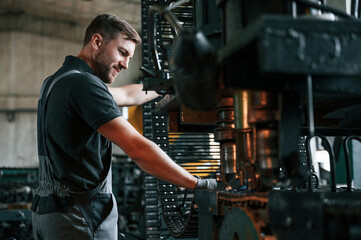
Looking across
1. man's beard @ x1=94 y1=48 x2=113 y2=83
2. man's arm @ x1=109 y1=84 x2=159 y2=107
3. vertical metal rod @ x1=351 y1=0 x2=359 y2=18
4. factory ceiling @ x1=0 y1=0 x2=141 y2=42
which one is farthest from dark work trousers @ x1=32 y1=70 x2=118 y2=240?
factory ceiling @ x1=0 y1=0 x2=141 y2=42

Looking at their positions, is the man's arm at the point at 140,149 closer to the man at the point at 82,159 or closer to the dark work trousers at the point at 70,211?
the man at the point at 82,159

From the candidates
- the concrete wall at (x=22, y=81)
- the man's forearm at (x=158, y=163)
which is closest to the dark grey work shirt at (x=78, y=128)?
the man's forearm at (x=158, y=163)

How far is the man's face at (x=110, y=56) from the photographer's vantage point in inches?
88.6

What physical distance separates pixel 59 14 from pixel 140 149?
32.6ft

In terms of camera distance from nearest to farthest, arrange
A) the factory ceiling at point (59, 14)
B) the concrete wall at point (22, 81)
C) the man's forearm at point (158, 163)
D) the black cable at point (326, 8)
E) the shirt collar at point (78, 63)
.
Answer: the black cable at point (326, 8)
the man's forearm at point (158, 163)
the shirt collar at point (78, 63)
the factory ceiling at point (59, 14)
the concrete wall at point (22, 81)

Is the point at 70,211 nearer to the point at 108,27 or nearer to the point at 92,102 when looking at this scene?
the point at 92,102

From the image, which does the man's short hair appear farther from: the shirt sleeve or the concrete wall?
the concrete wall

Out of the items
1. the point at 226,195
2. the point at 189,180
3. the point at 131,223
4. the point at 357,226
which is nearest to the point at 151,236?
the point at 189,180

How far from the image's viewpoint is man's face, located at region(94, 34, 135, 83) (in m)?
2.25

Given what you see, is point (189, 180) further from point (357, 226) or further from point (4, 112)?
point (4, 112)

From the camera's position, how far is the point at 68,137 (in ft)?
6.01

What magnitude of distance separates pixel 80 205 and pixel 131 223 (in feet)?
15.0

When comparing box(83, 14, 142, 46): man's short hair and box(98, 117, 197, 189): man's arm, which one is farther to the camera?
box(83, 14, 142, 46): man's short hair

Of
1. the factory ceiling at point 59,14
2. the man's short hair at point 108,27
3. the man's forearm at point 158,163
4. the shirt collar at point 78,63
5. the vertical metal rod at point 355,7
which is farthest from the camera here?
the factory ceiling at point 59,14
